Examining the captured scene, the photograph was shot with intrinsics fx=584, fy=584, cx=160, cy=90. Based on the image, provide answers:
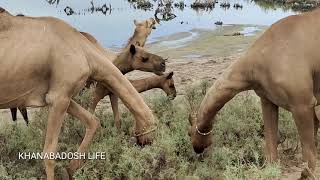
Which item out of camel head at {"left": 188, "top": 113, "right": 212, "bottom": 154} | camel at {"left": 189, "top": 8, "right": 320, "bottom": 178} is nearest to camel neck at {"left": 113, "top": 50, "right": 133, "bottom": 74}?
camel head at {"left": 188, "top": 113, "right": 212, "bottom": 154}

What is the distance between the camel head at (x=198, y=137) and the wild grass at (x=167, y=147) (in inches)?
8.5

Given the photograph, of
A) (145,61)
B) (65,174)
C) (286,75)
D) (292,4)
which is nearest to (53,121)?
(65,174)

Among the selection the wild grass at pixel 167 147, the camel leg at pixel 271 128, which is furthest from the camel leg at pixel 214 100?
the camel leg at pixel 271 128

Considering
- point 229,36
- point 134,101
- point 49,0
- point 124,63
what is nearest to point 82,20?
point 49,0

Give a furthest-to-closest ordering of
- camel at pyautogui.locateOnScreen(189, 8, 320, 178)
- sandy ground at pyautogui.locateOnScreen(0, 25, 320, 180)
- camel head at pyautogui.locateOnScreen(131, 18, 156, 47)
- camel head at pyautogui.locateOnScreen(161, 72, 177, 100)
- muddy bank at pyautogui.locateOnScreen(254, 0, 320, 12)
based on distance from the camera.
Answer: muddy bank at pyautogui.locateOnScreen(254, 0, 320, 12) → sandy ground at pyautogui.locateOnScreen(0, 25, 320, 180) → camel head at pyautogui.locateOnScreen(131, 18, 156, 47) → camel head at pyautogui.locateOnScreen(161, 72, 177, 100) → camel at pyautogui.locateOnScreen(189, 8, 320, 178)

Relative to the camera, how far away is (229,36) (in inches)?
861

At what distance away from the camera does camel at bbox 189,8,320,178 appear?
611 cm

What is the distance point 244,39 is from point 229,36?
1048 mm

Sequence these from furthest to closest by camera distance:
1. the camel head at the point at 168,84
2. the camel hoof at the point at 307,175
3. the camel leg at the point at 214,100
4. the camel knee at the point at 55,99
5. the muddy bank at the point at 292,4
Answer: the muddy bank at the point at 292,4 → the camel head at the point at 168,84 → the camel leg at the point at 214,100 → the camel hoof at the point at 307,175 → the camel knee at the point at 55,99

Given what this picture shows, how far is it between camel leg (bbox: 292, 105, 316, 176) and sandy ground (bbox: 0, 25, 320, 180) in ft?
12.5

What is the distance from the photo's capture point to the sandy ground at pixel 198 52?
532 inches

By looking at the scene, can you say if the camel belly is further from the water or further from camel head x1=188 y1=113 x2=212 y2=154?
the water

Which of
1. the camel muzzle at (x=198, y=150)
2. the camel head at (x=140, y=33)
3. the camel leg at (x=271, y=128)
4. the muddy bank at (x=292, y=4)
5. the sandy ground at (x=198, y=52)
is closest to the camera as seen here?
the camel leg at (x=271, y=128)

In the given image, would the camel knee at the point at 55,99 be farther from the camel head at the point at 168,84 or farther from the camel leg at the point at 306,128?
the camel head at the point at 168,84
